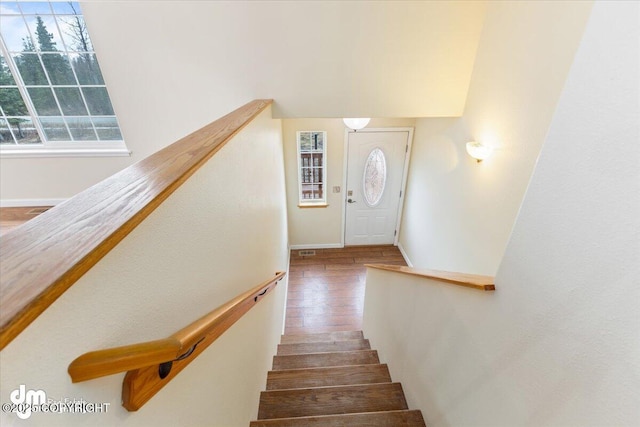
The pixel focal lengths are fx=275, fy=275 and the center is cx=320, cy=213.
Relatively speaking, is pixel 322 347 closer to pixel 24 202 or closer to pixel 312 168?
pixel 312 168

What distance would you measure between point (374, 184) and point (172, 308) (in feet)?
12.9

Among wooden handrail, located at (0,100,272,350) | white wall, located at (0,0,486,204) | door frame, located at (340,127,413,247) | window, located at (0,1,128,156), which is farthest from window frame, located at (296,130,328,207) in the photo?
wooden handrail, located at (0,100,272,350)

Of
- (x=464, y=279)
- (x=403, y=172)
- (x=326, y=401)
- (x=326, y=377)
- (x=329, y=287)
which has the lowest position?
(x=329, y=287)

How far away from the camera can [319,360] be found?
94.0 inches

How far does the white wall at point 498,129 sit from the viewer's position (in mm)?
1572

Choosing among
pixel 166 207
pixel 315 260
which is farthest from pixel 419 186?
pixel 166 207

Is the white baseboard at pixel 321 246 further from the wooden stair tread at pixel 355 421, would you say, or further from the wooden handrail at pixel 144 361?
the wooden handrail at pixel 144 361

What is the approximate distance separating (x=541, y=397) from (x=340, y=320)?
113 inches

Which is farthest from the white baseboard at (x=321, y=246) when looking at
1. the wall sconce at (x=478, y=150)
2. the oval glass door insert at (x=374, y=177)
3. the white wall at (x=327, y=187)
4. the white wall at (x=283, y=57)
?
the wall sconce at (x=478, y=150)

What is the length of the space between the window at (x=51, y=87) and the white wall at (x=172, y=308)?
8.39 ft

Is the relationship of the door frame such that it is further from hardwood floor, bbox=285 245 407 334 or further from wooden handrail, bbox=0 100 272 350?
wooden handrail, bbox=0 100 272 350

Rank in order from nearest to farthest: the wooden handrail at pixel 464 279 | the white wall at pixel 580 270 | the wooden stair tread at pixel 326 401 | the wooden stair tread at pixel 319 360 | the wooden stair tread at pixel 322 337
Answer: the white wall at pixel 580 270 < the wooden handrail at pixel 464 279 < the wooden stair tread at pixel 326 401 < the wooden stair tread at pixel 319 360 < the wooden stair tread at pixel 322 337

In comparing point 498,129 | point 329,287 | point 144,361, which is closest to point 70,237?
point 144,361

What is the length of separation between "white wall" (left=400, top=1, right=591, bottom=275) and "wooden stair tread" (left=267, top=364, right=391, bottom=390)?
4.12 feet
